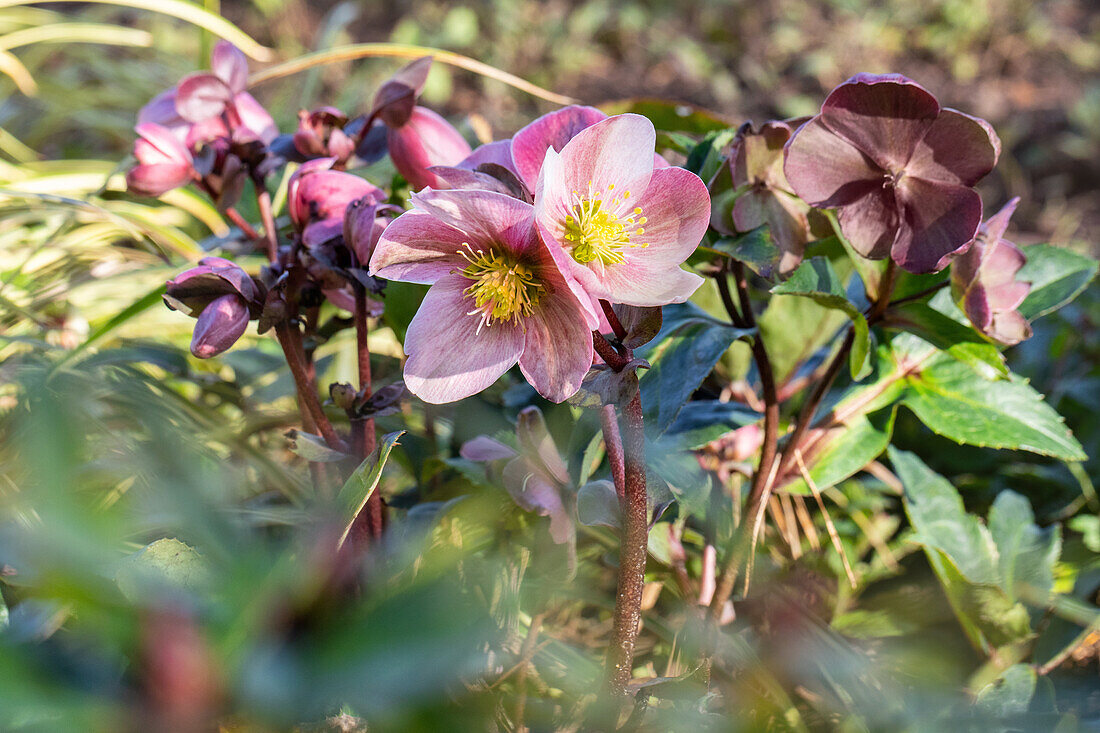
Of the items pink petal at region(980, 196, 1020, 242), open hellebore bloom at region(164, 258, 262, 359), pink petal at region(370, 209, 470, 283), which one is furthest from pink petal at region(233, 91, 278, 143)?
pink petal at region(980, 196, 1020, 242)

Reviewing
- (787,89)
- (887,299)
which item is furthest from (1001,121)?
(887,299)

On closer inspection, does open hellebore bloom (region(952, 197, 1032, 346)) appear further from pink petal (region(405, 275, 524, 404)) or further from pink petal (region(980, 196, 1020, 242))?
pink petal (region(405, 275, 524, 404))

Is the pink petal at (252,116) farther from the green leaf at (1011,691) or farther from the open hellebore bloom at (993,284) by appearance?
the green leaf at (1011,691)

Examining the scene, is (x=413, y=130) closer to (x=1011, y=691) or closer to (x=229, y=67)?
(x=229, y=67)

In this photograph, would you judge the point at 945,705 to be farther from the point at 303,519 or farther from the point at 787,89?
the point at 787,89

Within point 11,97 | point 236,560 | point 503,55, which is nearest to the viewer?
point 236,560

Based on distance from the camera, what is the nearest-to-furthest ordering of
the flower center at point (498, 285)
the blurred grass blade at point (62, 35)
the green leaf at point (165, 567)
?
1. the green leaf at point (165, 567)
2. the flower center at point (498, 285)
3. the blurred grass blade at point (62, 35)

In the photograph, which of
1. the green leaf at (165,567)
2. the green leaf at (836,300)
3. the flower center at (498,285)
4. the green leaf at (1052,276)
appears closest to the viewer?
the green leaf at (165,567)

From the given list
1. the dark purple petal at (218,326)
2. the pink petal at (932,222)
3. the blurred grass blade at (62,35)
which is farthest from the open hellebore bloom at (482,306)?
the blurred grass blade at (62,35)
